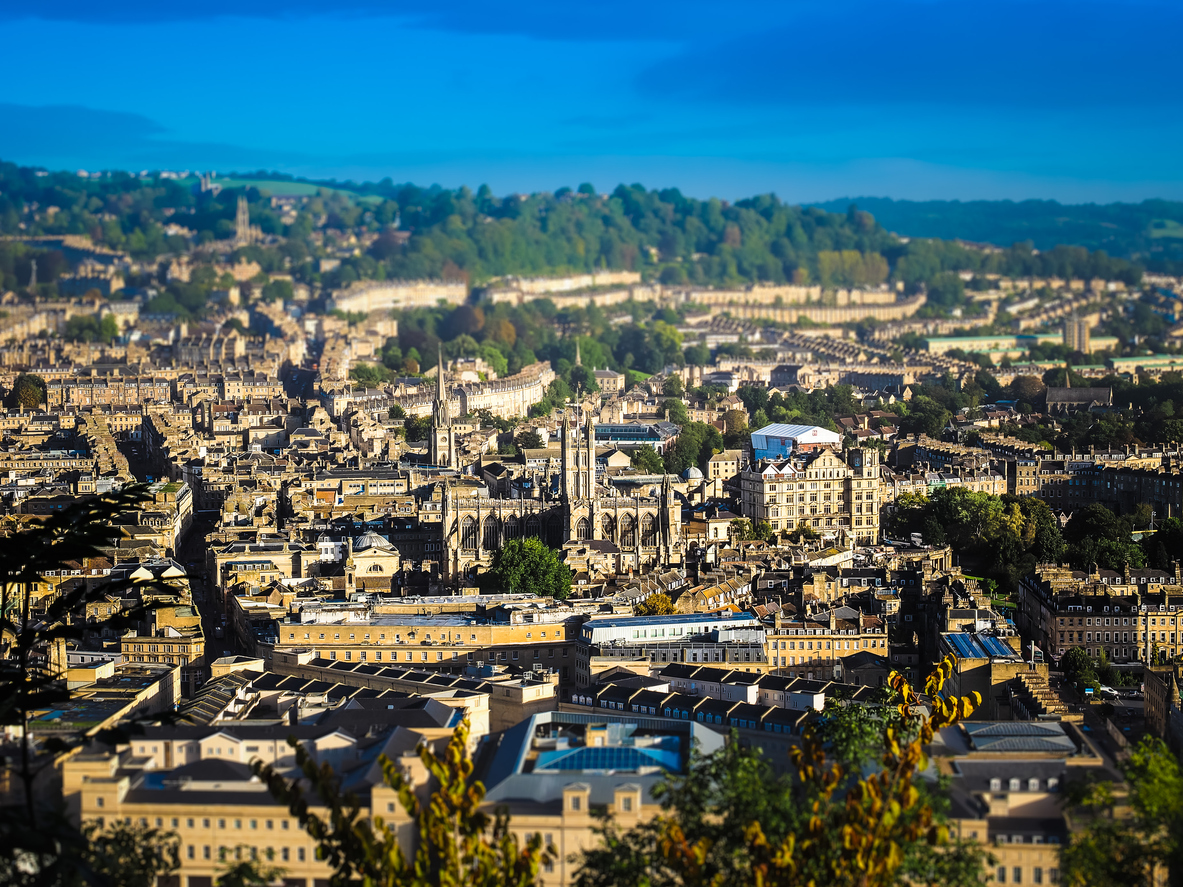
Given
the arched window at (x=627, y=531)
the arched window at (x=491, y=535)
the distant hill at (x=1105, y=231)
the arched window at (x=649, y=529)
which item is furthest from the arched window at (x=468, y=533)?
the distant hill at (x=1105, y=231)

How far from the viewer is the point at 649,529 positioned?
44.3 metres

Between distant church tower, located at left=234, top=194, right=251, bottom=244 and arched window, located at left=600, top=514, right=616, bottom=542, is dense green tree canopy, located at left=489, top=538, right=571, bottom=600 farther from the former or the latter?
distant church tower, located at left=234, top=194, right=251, bottom=244

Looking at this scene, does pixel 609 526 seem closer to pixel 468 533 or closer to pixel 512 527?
pixel 512 527

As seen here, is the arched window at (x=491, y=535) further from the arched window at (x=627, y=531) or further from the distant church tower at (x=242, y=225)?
the distant church tower at (x=242, y=225)

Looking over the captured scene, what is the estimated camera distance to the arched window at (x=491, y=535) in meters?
43.4

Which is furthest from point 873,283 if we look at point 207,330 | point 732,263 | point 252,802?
point 252,802

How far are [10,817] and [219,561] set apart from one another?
74.3 feet

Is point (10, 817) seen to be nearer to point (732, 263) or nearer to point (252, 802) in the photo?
point (252, 802)

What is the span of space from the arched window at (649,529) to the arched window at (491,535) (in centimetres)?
295

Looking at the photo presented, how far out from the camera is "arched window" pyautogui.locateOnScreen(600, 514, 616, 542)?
144ft

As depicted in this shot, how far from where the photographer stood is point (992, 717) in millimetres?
28938

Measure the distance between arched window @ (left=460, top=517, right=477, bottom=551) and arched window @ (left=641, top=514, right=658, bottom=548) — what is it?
3.45 meters

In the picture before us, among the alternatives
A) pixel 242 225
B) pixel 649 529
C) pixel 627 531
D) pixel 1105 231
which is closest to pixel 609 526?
pixel 627 531

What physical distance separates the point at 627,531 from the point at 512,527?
238 cm
